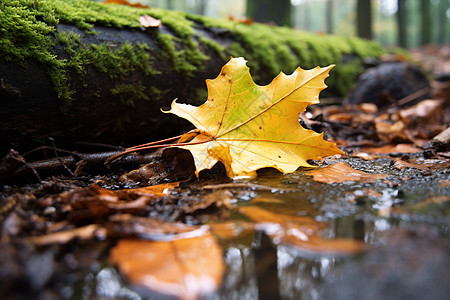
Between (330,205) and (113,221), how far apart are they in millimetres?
699

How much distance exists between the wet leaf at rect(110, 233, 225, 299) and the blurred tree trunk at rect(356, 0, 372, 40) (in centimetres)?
925

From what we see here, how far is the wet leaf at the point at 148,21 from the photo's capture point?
2.15m

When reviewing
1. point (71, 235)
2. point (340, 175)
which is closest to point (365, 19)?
point (340, 175)

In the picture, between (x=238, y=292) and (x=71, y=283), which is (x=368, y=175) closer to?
(x=238, y=292)

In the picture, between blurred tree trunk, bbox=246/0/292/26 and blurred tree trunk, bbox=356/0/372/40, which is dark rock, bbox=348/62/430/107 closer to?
blurred tree trunk, bbox=246/0/292/26

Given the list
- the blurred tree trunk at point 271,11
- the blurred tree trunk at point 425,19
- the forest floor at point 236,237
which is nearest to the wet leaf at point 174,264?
the forest floor at point 236,237

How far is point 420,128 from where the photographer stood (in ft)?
8.28

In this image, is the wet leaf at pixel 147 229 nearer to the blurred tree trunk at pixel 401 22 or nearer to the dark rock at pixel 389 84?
the dark rock at pixel 389 84

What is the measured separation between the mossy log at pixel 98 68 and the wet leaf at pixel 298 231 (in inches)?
49.9

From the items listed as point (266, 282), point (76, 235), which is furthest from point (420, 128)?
point (76, 235)

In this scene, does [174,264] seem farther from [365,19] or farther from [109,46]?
[365,19]

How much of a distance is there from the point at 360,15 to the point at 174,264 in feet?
31.4

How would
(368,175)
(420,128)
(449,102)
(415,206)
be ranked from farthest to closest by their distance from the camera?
(449,102)
(420,128)
(368,175)
(415,206)

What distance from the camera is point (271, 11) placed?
218 inches
